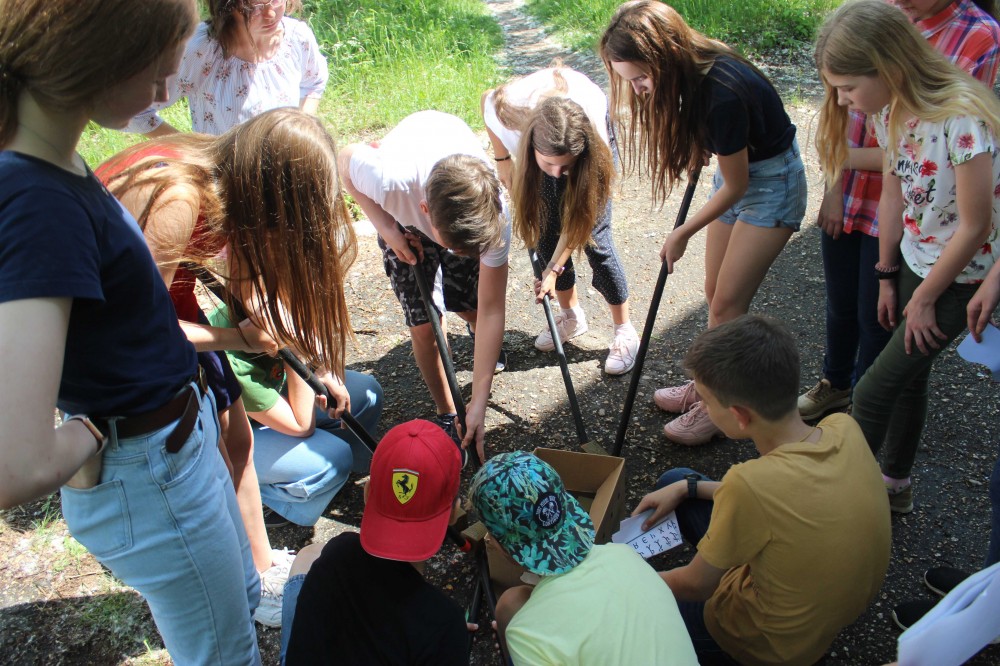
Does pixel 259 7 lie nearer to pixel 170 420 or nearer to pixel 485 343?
pixel 485 343

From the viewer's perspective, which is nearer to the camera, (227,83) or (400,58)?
(227,83)

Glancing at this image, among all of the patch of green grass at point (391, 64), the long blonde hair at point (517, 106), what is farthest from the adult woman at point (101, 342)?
the patch of green grass at point (391, 64)

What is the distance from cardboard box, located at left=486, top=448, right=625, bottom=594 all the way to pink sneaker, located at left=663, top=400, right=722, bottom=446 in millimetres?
469

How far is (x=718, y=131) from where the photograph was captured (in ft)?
7.38

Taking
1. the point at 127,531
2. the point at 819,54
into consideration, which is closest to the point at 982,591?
the point at 819,54

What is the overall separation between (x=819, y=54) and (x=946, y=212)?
0.53 meters

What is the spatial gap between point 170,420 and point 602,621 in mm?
893

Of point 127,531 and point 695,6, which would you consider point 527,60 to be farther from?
point 127,531

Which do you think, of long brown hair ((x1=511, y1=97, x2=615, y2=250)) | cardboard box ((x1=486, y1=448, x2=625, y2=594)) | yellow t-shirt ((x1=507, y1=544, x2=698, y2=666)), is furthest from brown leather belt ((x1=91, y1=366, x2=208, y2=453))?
long brown hair ((x1=511, y1=97, x2=615, y2=250))

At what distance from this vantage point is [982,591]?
1.42 metres

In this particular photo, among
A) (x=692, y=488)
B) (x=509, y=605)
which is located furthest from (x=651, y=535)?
(x=509, y=605)

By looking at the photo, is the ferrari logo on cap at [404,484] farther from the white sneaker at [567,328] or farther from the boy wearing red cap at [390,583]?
the white sneaker at [567,328]

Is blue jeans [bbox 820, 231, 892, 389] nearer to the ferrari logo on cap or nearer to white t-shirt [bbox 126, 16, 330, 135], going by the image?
the ferrari logo on cap

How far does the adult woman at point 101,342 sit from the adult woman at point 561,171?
4.90 ft
